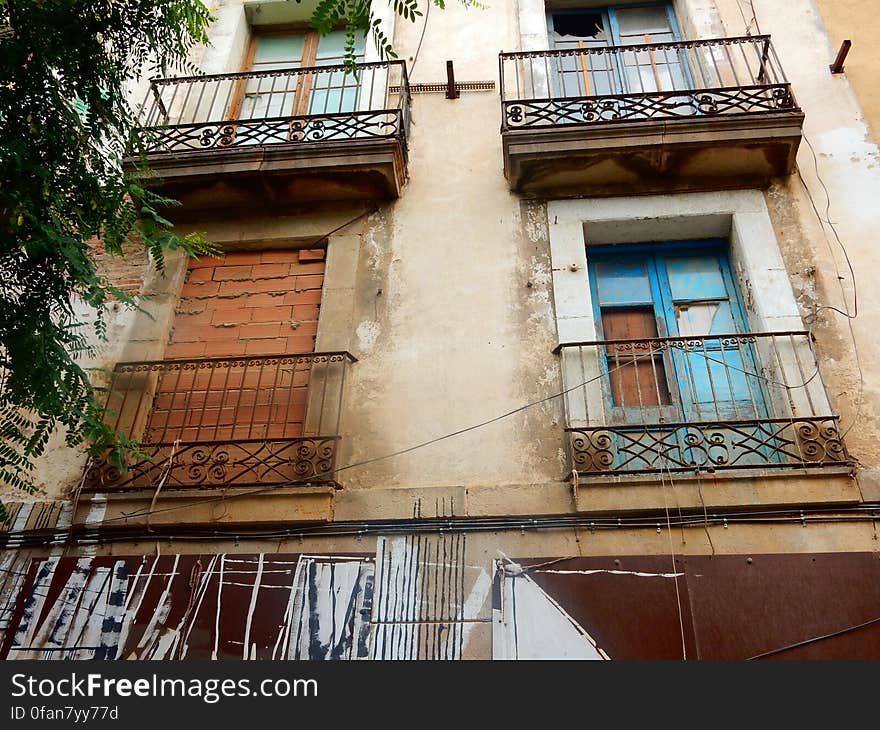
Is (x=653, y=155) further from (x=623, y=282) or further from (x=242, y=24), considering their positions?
(x=242, y=24)

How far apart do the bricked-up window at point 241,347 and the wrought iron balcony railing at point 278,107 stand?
1210 mm

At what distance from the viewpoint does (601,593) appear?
14.3 ft

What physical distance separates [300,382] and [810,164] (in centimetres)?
488

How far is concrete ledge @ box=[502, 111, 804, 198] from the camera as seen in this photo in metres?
5.93

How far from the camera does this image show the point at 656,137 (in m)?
5.96

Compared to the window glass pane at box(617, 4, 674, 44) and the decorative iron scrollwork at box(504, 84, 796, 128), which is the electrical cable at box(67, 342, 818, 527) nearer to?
the decorative iron scrollwork at box(504, 84, 796, 128)

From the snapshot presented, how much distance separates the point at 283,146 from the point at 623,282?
3.25 m

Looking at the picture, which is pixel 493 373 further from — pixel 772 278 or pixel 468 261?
pixel 772 278

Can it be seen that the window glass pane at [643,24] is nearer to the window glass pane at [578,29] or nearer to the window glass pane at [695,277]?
the window glass pane at [578,29]

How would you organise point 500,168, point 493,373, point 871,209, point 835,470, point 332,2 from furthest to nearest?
point 500,168 → point 871,209 → point 493,373 → point 835,470 → point 332,2

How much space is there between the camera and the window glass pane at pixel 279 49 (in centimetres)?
809

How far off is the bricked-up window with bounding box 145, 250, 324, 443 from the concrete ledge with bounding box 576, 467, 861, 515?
7.68ft

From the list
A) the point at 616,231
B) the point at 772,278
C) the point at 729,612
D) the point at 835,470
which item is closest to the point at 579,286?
the point at 616,231

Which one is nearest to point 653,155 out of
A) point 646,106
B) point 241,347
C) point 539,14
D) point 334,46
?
point 646,106
